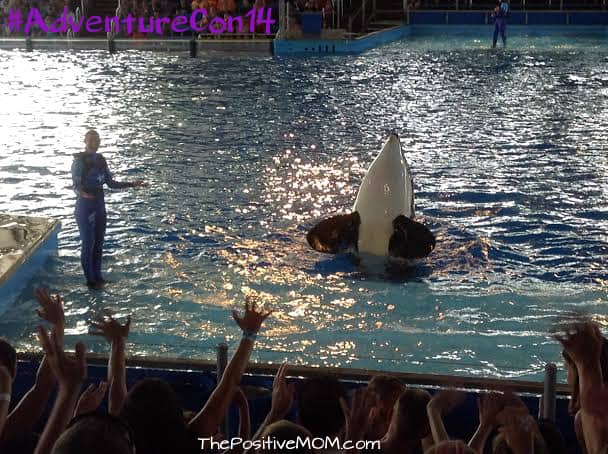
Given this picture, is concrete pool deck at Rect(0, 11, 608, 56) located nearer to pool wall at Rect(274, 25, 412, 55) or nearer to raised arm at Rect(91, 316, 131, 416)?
pool wall at Rect(274, 25, 412, 55)

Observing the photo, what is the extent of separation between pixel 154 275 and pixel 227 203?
2.27m

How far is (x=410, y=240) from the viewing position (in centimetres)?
723

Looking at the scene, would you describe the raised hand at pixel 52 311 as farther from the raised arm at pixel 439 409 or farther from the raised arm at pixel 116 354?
the raised arm at pixel 439 409

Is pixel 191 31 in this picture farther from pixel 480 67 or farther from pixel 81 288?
pixel 81 288

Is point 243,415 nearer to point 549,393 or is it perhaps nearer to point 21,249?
point 549,393

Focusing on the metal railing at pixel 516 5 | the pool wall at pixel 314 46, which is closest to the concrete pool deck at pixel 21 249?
the pool wall at pixel 314 46

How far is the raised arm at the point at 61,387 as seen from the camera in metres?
2.72

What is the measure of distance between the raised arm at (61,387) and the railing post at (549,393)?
195 centimetres

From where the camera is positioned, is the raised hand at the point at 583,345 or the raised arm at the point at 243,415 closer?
the raised hand at the point at 583,345

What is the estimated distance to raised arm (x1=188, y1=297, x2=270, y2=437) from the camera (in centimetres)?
304

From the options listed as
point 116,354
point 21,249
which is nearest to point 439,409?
point 116,354

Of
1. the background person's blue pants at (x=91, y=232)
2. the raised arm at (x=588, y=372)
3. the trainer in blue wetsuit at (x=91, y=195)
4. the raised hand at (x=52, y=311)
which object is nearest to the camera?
the raised arm at (x=588, y=372)

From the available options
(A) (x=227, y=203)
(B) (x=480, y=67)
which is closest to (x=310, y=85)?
(B) (x=480, y=67)

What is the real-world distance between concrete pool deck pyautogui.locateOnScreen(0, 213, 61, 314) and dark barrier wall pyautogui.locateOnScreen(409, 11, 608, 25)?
2467 centimetres
